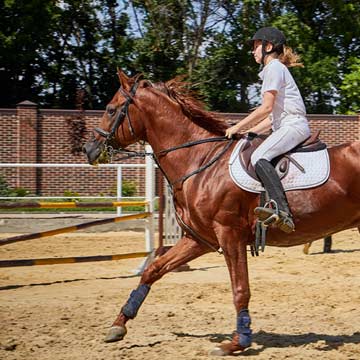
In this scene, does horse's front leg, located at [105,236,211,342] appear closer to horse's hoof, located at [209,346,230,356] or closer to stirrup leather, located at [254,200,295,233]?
stirrup leather, located at [254,200,295,233]

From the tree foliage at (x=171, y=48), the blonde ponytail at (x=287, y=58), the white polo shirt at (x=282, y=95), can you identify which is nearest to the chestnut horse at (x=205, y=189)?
the white polo shirt at (x=282, y=95)

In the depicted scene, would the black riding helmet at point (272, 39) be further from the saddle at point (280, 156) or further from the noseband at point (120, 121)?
the noseband at point (120, 121)

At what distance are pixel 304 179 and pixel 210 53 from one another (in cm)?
2321

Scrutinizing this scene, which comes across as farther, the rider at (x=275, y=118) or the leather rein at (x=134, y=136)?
the leather rein at (x=134, y=136)

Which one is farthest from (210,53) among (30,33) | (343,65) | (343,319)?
(343,319)

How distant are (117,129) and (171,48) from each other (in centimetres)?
2232

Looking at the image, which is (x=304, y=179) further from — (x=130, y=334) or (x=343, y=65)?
(x=343, y=65)

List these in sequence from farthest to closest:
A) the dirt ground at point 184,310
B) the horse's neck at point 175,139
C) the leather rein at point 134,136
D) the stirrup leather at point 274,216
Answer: the horse's neck at point 175,139 < the leather rein at point 134,136 < the dirt ground at point 184,310 < the stirrup leather at point 274,216

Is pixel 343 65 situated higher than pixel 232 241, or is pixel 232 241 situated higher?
pixel 343 65

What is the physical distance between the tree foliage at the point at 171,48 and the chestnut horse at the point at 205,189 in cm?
2028

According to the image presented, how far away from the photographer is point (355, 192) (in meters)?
6.23

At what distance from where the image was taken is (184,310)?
305 inches

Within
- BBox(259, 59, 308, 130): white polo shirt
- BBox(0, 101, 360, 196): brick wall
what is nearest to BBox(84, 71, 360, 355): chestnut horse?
BBox(259, 59, 308, 130): white polo shirt

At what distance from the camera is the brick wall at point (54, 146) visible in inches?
883
